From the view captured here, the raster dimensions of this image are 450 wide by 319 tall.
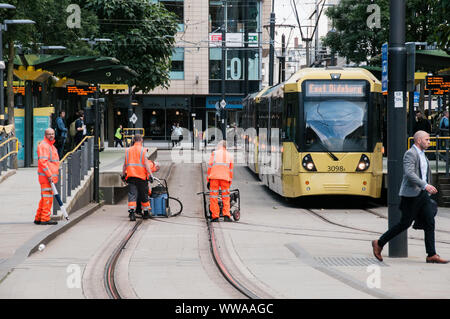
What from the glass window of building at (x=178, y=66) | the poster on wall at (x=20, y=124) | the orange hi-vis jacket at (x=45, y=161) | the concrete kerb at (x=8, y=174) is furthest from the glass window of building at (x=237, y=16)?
the orange hi-vis jacket at (x=45, y=161)

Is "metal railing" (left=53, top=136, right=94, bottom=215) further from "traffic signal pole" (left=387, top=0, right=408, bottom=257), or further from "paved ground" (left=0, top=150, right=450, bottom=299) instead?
"traffic signal pole" (left=387, top=0, right=408, bottom=257)

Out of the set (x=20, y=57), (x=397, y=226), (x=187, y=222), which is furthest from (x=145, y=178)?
(x=20, y=57)

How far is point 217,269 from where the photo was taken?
9734 millimetres

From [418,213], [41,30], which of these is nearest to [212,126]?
[41,30]

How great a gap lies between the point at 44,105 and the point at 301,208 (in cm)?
1314

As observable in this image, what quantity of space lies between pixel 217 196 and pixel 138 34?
989 inches

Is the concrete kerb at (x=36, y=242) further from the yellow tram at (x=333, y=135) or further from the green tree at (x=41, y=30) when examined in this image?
the green tree at (x=41, y=30)

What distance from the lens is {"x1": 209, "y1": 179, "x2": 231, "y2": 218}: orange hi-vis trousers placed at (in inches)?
616

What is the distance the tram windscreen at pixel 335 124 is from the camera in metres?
18.2

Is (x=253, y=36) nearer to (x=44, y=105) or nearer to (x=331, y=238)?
(x=44, y=105)

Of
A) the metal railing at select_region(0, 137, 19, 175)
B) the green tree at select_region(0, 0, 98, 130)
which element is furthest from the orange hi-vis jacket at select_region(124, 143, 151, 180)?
the green tree at select_region(0, 0, 98, 130)

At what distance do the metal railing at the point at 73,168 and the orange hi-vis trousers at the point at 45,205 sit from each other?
0.58m

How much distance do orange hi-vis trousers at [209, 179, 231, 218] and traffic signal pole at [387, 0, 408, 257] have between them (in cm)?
582

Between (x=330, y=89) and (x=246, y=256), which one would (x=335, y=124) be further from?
(x=246, y=256)
